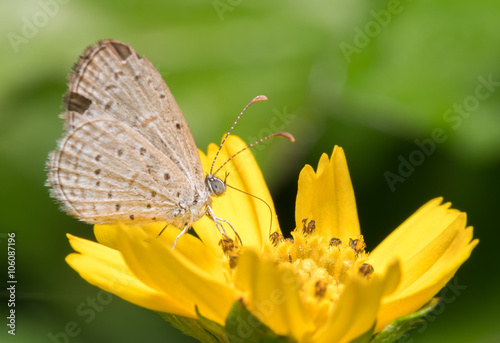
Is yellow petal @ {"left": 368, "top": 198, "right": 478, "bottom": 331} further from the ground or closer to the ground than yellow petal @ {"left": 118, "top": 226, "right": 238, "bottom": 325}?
further from the ground

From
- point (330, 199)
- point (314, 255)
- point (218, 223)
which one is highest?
point (330, 199)

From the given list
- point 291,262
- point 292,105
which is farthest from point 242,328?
point 292,105

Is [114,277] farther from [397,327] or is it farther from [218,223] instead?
[397,327]

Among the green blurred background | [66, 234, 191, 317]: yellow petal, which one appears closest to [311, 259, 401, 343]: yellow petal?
[66, 234, 191, 317]: yellow petal

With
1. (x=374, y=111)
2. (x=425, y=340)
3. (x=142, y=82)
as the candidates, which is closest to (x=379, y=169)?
(x=374, y=111)

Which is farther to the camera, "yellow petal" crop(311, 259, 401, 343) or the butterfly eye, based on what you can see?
the butterfly eye

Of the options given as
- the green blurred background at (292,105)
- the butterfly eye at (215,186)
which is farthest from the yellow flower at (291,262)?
the green blurred background at (292,105)

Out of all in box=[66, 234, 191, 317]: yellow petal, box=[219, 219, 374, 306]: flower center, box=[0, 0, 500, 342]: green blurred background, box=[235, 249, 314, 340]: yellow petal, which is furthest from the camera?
box=[0, 0, 500, 342]: green blurred background

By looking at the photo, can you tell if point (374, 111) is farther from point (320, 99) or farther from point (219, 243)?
point (219, 243)

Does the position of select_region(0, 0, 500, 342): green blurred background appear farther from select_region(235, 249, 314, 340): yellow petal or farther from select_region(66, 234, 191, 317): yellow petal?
select_region(235, 249, 314, 340): yellow petal
